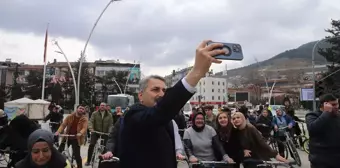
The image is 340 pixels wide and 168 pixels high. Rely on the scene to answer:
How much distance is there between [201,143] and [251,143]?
79 centimetres

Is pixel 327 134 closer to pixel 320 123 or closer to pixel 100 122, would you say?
pixel 320 123

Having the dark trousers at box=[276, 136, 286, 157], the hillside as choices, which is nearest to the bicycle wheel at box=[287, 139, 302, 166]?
the dark trousers at box=[276, 136, 286, 157]

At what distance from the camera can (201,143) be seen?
5707mm

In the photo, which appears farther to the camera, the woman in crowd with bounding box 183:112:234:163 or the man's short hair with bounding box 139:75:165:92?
the woman in crowd with bounding box 183:112:234:163

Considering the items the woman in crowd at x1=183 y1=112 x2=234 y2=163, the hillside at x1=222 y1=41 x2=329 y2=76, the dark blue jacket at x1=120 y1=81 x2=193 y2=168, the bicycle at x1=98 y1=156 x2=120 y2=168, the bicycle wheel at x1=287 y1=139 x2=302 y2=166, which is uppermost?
the hillside at x1=222 y1=41 x2=329 y2=76

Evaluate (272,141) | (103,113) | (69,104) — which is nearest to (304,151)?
(272,141)

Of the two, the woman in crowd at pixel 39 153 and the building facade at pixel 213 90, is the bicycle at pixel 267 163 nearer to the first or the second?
the woman in crowd at pixel 39 153

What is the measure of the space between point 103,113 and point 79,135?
70.2 inches

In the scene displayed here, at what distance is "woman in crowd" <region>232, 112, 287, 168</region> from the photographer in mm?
5194

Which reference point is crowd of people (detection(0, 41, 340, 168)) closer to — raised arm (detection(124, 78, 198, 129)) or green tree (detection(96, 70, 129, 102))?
raised arm (detection(124, 78, 198, 129))

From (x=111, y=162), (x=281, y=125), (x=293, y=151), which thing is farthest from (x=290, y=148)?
(x=111, y=162)

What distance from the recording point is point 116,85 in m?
76.6

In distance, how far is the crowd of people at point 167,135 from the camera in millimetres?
2082

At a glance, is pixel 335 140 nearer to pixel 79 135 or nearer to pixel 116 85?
pixel 79 135
